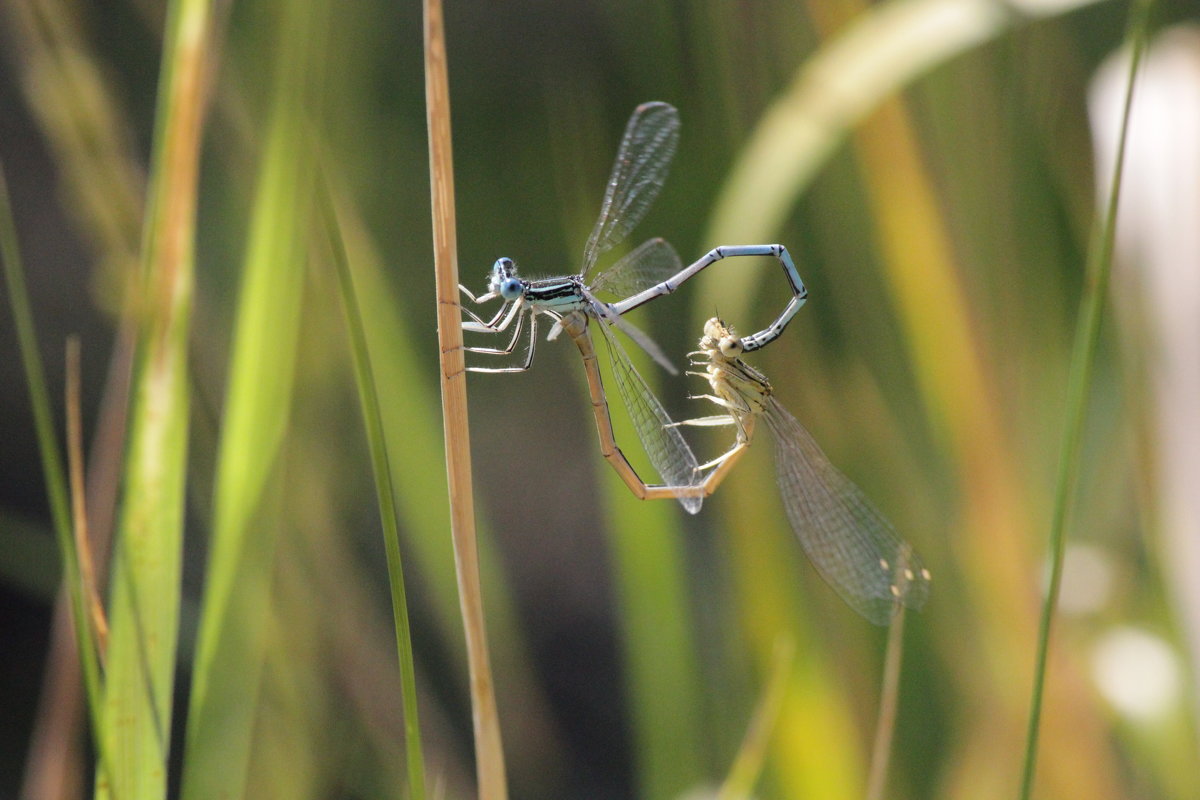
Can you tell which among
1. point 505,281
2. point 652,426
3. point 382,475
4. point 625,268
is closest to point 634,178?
point 625,268

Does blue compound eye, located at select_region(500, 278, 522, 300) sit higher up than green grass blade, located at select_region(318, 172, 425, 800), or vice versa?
blue compound eye, located at select_region(500, 278, 522, 300)

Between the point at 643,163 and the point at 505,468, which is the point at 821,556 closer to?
the point at 643,163

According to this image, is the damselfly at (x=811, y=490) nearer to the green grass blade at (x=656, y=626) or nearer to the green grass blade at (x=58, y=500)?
the green grass blade at (x=656, y=626)

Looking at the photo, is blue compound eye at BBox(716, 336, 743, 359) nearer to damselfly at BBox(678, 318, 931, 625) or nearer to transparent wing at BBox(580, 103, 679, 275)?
damselfly at BBox(678, 318, 931, 625)

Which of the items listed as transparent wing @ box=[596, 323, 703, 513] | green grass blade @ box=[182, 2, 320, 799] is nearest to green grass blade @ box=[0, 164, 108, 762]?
green grass blade @ box=[182, 2, 320, 799]

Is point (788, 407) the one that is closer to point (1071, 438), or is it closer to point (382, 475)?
point (1071, 438)
